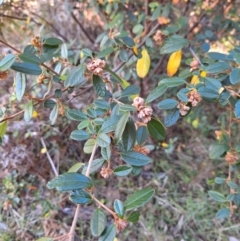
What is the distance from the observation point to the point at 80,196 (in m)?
0.65

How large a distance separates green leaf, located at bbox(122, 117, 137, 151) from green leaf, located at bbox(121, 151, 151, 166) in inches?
0.7

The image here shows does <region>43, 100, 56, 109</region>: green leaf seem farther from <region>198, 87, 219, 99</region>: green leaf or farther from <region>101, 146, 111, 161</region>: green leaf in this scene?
<region>198, 87, 219, 99</region>: green leaf

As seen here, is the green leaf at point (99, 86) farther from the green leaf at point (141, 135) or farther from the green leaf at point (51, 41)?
the green leaf at point (51, 41)

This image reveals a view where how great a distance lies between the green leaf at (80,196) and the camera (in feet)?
2.12

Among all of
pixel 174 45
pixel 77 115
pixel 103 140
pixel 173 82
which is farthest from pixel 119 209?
pixel 174 45

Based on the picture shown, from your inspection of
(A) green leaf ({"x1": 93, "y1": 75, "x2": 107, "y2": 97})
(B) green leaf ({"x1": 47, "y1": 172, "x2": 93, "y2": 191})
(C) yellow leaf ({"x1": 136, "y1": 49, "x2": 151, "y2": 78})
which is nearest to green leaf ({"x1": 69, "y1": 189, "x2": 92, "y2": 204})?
(B) green leaf ({"x1": 47, "y1": 172, "x2": 93, "y2": 191})

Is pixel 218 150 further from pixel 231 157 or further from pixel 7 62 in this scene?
pixel 7 62

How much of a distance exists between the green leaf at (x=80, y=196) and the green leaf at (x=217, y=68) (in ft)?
1.57

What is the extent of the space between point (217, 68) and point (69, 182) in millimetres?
519

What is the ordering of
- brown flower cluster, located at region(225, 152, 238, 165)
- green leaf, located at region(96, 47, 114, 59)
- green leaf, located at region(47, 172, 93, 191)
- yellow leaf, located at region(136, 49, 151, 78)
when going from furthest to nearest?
yellow leaf, located at region(136, 49, 151, 78)
brown flower cluster, located at region(225, 152, 238, 165)
green leaf, located at region(96, 47, 114, 59)
green leaf, located at region(47, 172, 93, 191)

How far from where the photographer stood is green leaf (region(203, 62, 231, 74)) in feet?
2.92

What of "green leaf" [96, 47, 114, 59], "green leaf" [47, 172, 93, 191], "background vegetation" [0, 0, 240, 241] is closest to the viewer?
"green leaf" [47, 172, 93, 191]

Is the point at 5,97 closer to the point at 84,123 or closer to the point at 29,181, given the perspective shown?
the point at 29,181

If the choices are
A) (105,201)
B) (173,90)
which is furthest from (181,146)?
(105,201)
